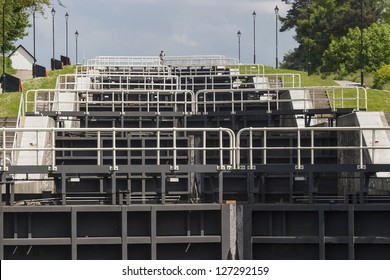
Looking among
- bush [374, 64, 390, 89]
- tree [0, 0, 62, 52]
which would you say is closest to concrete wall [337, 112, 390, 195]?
bush [374, 64, 390, 89]

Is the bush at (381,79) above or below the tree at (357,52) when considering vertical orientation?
below

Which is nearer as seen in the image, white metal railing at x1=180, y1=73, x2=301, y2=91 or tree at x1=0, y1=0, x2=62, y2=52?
white metal railing at x1=180, y1=73, x2=301, y2=91

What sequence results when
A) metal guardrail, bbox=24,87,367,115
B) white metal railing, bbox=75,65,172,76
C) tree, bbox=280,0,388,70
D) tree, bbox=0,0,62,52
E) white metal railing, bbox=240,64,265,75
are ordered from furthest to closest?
tree, bbox=280,0,388,70 < tree, bbox=0,0,62,52 < white metal railing, bbox=240,64,265,75 < white metal railing, bbox=75,65,172,76 < metal guardrail, bbox=24,87,367,115

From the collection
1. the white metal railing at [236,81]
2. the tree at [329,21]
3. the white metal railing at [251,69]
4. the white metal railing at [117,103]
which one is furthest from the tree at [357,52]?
the white metal railing at [117,103]

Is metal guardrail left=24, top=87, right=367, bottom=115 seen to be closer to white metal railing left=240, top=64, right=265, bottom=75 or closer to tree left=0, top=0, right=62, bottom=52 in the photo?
white metal railing left=240, top=64, right=265, bottom=75

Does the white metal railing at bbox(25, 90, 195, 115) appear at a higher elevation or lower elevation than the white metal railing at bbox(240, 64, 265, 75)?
lower

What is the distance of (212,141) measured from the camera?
34.8 m

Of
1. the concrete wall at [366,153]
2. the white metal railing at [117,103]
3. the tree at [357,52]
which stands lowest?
the concrete wall at [366,153]

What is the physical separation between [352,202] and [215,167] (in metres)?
3.13

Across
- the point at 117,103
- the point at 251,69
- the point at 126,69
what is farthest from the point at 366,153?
the point at 126,69

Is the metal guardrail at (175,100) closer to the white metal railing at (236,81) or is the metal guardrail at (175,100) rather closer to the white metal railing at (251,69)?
the white metal railing at (236,81)

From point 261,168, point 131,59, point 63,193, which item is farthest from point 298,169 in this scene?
point 131,59

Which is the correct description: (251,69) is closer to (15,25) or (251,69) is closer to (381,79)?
(381,79)
